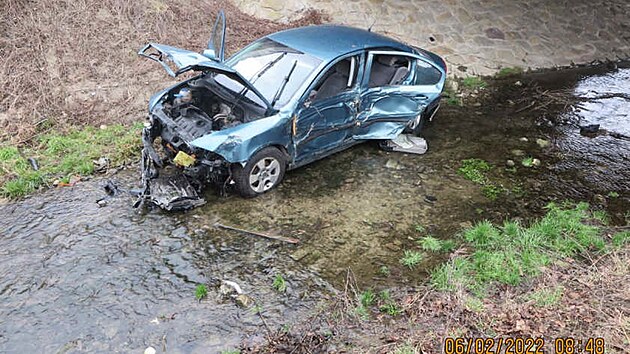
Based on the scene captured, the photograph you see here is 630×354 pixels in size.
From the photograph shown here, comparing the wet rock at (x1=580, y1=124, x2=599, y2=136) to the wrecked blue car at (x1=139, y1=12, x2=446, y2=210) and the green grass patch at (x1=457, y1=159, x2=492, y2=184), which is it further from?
the wrecked blue car at (x1=139, y1=12, x2=446, y2=210)

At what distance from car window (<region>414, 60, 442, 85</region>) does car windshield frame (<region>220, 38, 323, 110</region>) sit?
1.79 m

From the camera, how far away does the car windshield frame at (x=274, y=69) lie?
599 centimetres

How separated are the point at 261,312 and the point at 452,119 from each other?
17.9 feet

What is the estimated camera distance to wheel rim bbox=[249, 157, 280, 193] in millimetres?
5883

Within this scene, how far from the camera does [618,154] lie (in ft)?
24.8

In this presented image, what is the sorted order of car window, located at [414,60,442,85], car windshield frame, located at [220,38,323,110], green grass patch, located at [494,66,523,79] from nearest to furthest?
car windshield frame, located at [220,38,323,110], car window, located at [414,60,442,85], green grass patch, located at [494,66,523,79]

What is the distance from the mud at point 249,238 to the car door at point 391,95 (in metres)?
0.51

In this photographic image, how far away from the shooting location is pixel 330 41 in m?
6.57

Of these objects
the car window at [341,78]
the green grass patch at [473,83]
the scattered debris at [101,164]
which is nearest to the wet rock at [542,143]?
the green grass patch at [473,83]

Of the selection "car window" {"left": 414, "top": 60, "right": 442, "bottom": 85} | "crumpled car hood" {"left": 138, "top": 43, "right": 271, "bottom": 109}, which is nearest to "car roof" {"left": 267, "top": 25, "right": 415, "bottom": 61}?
"car window" {"left": 414, "top": 60, "right": 442, "bottom": 85}

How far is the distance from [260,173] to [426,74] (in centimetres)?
307

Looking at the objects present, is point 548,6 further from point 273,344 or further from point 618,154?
point 273,344

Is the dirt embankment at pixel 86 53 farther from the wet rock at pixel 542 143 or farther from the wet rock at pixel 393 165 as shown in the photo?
the wet rock at pixel 542 143

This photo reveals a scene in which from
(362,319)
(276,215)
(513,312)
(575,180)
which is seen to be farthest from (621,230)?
(276,215)
